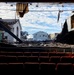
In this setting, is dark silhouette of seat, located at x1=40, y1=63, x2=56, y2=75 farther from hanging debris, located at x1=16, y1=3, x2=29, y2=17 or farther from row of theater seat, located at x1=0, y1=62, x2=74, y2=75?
hanging debris, located at x1=16, y1=3, x2=29, y2=17

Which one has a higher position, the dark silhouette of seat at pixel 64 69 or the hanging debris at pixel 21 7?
the hanging debris at pixel 21 7

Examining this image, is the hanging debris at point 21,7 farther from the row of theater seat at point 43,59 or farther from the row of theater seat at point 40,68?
the row of theater seat at point 40,68

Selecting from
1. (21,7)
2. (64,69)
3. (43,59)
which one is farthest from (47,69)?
(21,7)

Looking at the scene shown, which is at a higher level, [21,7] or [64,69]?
[21,7]

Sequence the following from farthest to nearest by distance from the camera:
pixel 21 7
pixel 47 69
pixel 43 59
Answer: pixel 21 7
pixel 43 59
pixel 47 69

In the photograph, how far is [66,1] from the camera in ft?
28.5

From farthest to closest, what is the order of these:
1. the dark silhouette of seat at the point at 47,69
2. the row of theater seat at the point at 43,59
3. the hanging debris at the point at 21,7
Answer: the hanging debris at the point at 21,7 → the row of theater seat at the point at 43,59 → the dark silhouette of seat at the point at 47,69

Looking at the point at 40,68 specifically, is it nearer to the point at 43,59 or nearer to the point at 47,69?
Result: the point at 47,69

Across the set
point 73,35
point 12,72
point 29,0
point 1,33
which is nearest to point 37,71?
point 12,72

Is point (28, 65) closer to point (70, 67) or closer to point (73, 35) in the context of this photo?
point (70, 67)

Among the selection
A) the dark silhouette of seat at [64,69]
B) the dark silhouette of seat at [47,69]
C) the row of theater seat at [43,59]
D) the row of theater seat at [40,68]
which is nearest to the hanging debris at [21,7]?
the row of theater seat at [43,59]

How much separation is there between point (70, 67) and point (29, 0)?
3072 millimetres

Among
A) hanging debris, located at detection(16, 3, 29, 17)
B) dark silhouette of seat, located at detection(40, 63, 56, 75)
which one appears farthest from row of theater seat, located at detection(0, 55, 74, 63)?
hanging debris, located at detection(16, 3, 29, 17)

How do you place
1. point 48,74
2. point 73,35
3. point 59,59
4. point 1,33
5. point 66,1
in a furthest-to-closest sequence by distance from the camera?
point 1,33 < point 73,35 < point 59,59 < point 66,1 < point 48,74
